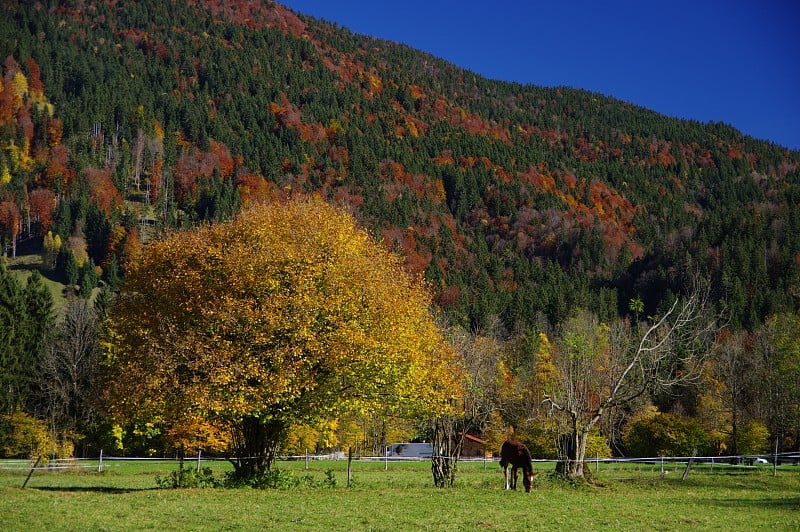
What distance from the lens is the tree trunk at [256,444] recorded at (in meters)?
32.2

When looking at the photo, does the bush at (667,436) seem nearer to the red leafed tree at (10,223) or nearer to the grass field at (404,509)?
the grass field at (404,509)

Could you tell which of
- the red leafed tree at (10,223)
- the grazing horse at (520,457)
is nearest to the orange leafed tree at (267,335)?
the grazing horse at (520,457)

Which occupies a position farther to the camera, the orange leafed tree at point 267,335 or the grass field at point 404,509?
the orange leafed tree at point 267,335

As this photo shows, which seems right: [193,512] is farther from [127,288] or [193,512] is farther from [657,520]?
[127,288]

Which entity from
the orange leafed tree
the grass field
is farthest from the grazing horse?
the orange leafed tree

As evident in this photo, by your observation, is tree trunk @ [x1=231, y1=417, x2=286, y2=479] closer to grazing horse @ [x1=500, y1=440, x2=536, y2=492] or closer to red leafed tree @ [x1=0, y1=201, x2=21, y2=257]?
grazing horse @ [x1=500, y1=440, x2=536, y2=492]

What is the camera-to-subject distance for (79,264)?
595 ft

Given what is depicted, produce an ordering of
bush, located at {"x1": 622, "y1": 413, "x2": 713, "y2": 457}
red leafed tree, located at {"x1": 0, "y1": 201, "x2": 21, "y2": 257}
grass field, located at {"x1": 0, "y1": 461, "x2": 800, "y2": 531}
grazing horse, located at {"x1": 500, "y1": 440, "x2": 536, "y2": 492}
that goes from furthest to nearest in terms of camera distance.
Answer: red leafed tree, located at {"x1": 0, "y1": 201, "x2": 21, "y2": 257} → bush, located at {"x1": 622, "y1": 413, "x2": 713, "y2": 457} → grazing horse, located at {"x1": 500, "y1": 440, "x2": 536, "y2": 492} → grass field, located at {"x1": 0, "y1": 461, "x2": 800, "y2": 531}

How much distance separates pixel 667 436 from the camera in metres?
73.6

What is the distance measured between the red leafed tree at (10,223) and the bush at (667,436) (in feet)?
549

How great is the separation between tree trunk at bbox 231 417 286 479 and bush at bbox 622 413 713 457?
169 feet

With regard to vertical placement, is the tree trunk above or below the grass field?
above

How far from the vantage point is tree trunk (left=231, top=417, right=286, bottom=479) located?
105 feet

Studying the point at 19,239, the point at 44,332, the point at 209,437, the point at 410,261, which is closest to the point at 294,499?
the point at 209,437
